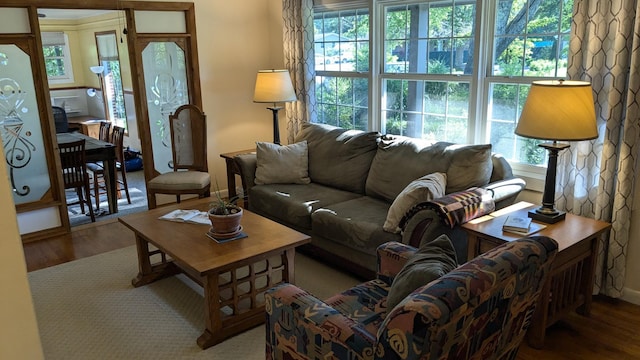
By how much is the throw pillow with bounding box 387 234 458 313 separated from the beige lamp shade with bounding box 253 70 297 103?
9.80 ft

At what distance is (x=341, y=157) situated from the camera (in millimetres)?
4141

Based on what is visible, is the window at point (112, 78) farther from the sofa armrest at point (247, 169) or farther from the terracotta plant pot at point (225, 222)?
the terracotta plant pot at point (225, 222)

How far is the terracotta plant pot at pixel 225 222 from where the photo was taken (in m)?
2.91

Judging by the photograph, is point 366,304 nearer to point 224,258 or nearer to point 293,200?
point 224,258

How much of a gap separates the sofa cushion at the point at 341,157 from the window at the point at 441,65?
1.59ft

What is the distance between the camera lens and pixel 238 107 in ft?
17.9

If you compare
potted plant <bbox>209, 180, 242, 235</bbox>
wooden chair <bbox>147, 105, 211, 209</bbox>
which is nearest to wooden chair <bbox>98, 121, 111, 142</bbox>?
wooden chair <bbox>147, 105, 211, 209</bbox>

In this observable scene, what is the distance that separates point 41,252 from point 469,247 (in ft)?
11.4

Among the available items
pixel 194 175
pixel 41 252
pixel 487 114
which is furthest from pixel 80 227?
pixel 487 114

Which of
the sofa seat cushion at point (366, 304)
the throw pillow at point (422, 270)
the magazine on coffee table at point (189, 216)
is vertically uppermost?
the throw pillow at point (422, 270)

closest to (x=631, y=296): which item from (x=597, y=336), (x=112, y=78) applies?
(x=597, y=336)

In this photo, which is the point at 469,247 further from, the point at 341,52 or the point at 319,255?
the point at 341,52

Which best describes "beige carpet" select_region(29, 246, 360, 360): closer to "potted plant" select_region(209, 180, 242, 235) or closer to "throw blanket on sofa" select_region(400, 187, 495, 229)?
"potted plant" select_region(209, 180, 242, 235)

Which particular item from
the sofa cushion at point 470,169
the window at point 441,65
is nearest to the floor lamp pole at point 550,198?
the sofa cushion at point 470,169
